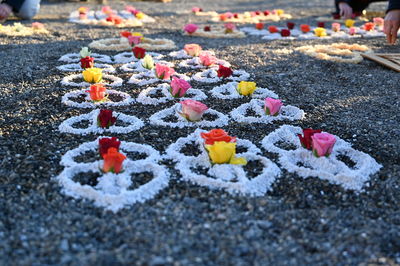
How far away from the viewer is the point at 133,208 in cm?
183

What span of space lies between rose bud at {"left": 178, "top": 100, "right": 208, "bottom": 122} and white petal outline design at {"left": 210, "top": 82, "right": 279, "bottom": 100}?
611 mm

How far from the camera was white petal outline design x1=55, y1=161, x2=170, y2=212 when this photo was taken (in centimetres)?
187

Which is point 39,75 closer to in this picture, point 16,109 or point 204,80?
point 16,109

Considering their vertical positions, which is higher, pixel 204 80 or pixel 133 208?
pixel 204 80

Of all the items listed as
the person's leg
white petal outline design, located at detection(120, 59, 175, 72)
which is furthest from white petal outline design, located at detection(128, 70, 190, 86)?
the person's leg

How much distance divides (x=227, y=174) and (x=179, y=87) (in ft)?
4.04

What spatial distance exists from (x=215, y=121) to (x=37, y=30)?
4133 mm

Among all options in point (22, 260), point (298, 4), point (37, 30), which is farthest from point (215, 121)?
point (298, 4)

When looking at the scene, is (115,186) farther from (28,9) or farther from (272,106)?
(28,9)

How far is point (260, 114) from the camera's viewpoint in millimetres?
2992

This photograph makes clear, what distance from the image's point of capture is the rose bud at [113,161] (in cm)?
204

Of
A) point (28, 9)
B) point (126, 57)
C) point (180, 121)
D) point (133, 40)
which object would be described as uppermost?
point (28, 9)

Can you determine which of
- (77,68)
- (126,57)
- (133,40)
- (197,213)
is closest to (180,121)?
(197,213)

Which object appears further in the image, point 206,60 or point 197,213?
point 206,60
